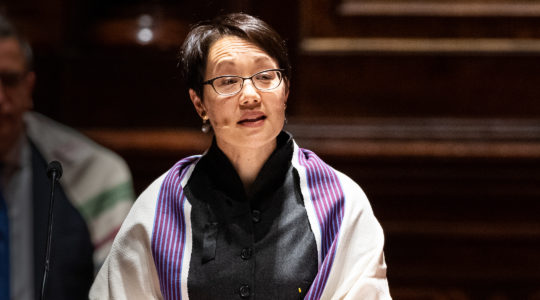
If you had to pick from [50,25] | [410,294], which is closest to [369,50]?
[410,294]

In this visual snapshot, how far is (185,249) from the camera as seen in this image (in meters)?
1.16

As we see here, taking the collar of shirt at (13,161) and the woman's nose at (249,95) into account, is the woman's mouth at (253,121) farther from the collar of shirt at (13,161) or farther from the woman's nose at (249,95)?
the collar of shirt at (13,161)

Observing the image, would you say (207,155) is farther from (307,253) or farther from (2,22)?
(2,22)

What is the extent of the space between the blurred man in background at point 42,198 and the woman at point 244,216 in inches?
8.1

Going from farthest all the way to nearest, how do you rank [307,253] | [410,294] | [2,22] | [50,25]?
[50,25]
[410,294]
[2,22]
[307,253]

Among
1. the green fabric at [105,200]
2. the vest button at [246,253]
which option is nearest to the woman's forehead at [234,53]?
the vest button at [246,253]

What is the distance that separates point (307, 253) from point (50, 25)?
1.50 m

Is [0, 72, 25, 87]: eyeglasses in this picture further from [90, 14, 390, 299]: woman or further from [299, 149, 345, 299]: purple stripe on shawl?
[299, 149, 345, 299]: purple stripe on shawl

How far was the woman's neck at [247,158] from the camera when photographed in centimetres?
121

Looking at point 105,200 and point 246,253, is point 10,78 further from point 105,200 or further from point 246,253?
point 246,253

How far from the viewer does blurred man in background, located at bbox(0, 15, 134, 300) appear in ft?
4.41

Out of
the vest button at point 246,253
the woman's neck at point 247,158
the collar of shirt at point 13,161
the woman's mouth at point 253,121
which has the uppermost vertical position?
the woman's mouth at point 253,121

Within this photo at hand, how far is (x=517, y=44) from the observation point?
7.42ft

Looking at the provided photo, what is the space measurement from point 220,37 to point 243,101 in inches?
4.7
